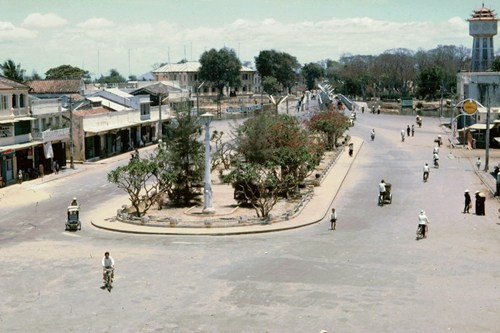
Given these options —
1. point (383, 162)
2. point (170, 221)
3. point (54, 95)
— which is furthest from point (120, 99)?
point (170, 221)

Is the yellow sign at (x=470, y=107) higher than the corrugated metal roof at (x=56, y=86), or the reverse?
the corrugated metal roof at (x=56, y=86)

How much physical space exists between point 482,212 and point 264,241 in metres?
12.0

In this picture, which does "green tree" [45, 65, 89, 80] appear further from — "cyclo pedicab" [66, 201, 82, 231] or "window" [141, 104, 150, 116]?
"cyclo pedicab" [66, 201, 82, 231]

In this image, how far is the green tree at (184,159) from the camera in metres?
38.5

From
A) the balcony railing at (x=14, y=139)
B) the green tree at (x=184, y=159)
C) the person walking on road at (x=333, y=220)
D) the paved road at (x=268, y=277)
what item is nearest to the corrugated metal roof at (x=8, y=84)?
the balcony railing at (x=14, y=139)

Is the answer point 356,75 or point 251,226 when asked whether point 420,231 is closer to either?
point 251,226

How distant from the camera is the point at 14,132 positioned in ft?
165

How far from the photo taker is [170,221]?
32.7m

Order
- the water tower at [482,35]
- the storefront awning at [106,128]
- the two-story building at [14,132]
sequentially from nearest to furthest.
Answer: the two-story building at [14,132] < the storefront awning at [106,128] < the water tower at [482,35]

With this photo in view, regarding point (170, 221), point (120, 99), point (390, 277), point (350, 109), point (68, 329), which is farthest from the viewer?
point (350, 109)

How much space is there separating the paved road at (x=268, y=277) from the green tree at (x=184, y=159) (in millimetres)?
6372

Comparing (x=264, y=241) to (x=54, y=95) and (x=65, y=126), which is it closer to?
(x=65, y=126)

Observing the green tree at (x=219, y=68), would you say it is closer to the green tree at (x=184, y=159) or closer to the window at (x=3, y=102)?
the window at (x=3, y=102)

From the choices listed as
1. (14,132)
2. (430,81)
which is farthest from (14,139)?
(430,81)
